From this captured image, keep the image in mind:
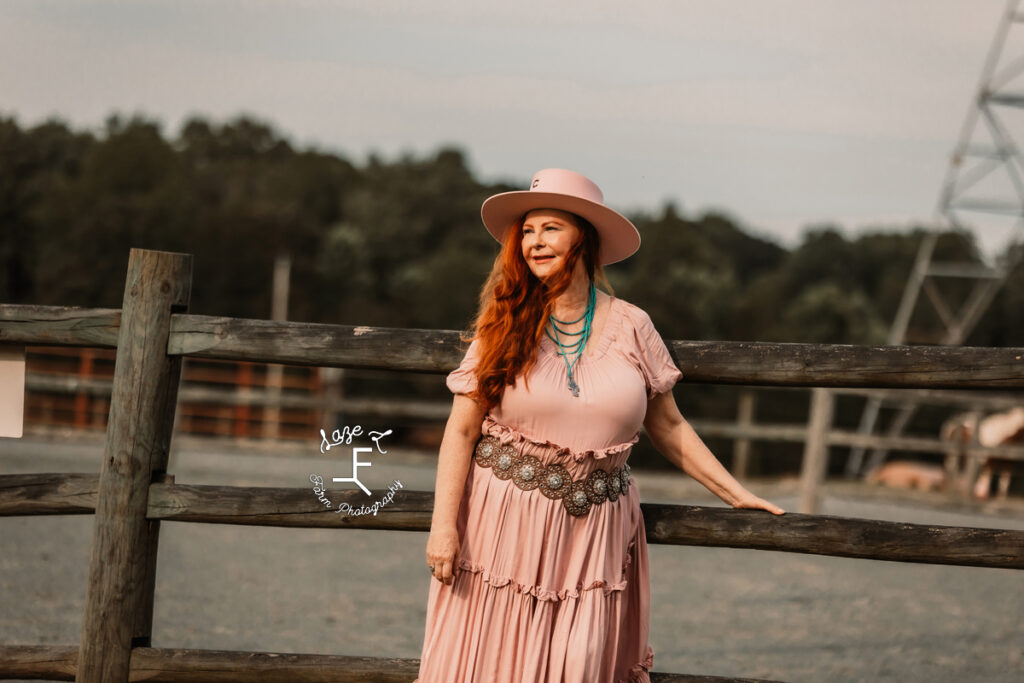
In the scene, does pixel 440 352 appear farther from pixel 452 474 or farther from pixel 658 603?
pixel 658 603

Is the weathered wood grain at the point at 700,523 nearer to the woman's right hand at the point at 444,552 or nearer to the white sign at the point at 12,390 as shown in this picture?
the white sign at the point at 12,390

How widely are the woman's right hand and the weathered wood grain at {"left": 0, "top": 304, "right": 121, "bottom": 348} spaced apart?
119cm

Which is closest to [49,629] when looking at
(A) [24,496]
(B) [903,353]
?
(A) [24,496]

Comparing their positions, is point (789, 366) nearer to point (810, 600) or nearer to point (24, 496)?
point (24, 496)

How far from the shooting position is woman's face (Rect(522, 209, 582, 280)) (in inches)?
106

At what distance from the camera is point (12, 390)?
10.4ft

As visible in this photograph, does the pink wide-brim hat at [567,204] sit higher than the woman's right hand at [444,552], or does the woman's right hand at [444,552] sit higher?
the pink wide-brim hat at [567,204]

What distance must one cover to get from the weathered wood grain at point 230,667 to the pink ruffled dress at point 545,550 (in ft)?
1.29

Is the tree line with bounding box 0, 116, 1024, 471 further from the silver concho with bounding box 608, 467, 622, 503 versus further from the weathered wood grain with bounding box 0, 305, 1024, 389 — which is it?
the silver concho with bounding box 608, 467, 622, 503

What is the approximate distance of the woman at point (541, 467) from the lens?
2598 mm

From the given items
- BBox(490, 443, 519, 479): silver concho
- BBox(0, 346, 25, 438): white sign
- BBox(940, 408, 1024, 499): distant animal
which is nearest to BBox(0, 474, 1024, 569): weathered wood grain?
BBox(0, 346, 25, 438): white sign

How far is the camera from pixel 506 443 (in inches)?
105

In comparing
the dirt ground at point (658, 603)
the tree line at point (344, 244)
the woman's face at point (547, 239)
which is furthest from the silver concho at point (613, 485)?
the tree line at point (344, 244)

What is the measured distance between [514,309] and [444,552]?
60 centimetres
